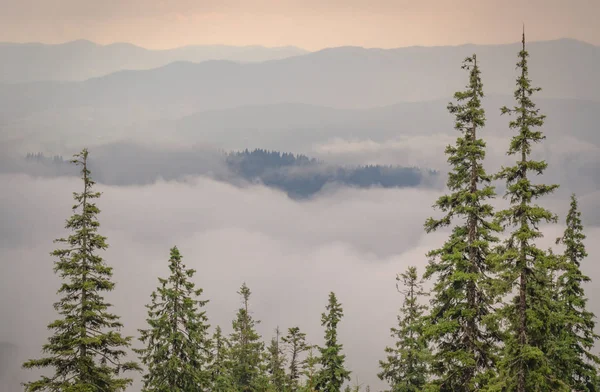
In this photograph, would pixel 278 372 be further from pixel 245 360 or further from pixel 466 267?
pixel 466 267

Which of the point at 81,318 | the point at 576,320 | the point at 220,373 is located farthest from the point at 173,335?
the point at 576,320

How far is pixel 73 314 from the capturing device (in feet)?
81.5

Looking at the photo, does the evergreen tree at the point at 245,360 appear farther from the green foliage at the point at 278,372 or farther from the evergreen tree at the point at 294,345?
the green foliage at the point at 278,372

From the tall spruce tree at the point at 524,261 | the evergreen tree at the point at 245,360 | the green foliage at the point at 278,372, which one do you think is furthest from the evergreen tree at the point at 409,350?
the green foliage at the point at 278,372

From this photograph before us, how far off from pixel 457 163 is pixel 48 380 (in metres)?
22.1

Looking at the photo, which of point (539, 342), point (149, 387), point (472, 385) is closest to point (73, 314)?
point (149, 387)

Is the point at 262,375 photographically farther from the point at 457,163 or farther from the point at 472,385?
the point at 457,163

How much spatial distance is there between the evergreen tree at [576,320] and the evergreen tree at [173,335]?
20.9 m

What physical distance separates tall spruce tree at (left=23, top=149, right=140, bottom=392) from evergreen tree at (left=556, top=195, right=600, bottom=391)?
23.7 m

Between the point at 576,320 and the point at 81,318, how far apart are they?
2560 centimetres

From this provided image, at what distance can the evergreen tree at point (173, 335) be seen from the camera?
30016mm

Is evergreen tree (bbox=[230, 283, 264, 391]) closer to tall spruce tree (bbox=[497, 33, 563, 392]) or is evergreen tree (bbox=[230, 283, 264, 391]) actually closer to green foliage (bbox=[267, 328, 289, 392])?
green foliage (bbox=[267, 328, 289, 392])

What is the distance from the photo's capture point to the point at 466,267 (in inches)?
920

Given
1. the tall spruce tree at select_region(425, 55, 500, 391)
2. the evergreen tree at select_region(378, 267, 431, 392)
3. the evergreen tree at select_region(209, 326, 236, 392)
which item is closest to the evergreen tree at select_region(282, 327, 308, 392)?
the evergreen tree at select_region(209, 326, 236, 392)
